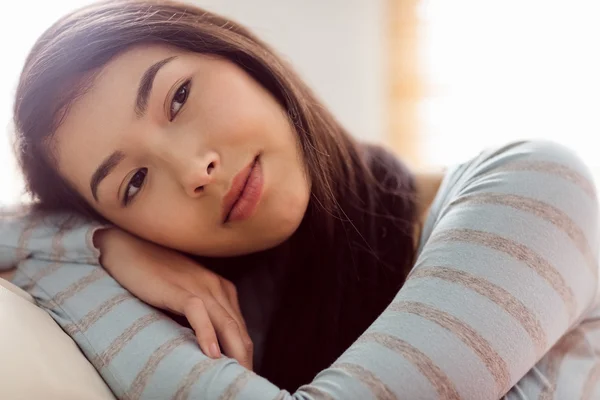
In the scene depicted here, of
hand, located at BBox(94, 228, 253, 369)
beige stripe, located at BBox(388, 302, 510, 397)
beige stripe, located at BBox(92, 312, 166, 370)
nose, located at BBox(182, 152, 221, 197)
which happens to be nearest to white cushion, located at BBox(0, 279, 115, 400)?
beige stripe, located at BBox(92, 312, 166, 370)

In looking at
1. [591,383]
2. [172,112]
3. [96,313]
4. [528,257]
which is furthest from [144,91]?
[591,383]

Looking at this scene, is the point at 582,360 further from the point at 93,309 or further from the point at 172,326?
the point at 93,309

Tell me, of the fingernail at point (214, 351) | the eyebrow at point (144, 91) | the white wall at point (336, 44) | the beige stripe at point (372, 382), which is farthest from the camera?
the white wall at point (336, 44)

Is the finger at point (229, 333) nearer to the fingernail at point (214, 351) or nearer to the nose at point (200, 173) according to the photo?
the fingernail at point (214, 351)

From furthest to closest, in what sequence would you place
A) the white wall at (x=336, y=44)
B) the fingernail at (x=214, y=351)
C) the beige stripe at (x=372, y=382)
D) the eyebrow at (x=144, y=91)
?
1. the white wall at (x=336, y=44)
2. the eyebrow at (x=144, y=91)
3. the fingernail at (x=214, y=351)
4. the beige stripe at (x=372, y=382)

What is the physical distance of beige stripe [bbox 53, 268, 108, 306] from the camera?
79 cm

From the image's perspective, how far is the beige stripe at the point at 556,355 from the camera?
26.2 inches

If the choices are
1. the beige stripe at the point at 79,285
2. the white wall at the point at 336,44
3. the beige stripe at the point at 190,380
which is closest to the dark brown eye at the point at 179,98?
the beige stripe at the point at 79,285

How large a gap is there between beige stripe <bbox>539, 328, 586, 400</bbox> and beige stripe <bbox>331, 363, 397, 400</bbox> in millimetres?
196

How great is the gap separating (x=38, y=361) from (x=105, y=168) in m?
0.28

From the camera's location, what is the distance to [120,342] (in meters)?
0.71

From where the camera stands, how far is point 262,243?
2.98 feet

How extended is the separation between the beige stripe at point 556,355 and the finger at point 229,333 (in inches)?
13.1

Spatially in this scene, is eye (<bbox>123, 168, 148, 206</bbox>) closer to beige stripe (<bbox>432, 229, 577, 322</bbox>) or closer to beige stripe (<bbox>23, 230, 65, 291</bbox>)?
beige stripe (<bbox>23, 230, 65, 291</bbox>)
